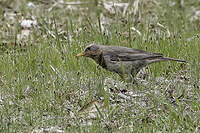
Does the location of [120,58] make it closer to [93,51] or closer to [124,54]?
[124,54]

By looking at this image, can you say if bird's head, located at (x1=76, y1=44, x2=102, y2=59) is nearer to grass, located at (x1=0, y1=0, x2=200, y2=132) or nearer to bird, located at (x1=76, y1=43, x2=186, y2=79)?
bird, located at (x1=76, y1=43, x2=186, y2=79)

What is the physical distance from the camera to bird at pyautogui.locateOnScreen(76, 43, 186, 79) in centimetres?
586

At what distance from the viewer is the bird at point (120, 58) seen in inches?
231

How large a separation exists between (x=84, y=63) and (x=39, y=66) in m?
0.68

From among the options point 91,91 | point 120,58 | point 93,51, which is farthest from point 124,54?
point 91,91

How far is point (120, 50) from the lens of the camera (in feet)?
19.8

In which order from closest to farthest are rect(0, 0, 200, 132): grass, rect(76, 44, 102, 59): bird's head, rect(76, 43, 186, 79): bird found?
1. rect(0, 0, 200, 132): grass
2. rect(76, 43, 186, 79): bird
3. rect(76, 44, 102, 59): bird's head

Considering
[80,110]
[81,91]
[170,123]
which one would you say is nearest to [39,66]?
[81,91]

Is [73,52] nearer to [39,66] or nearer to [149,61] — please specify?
[39,66]

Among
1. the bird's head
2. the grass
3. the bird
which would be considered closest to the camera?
the grass

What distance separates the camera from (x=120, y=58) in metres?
5.99

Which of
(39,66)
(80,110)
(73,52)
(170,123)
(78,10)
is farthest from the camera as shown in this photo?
(78,10)

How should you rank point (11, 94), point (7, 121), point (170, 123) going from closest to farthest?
1. point (170, 123)
2. point (7, 121)
3. point (11, 94)

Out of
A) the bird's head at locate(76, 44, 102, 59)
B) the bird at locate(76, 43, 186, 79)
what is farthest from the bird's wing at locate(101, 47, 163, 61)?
the bird's head at locate(76, 44, 102, 59)
